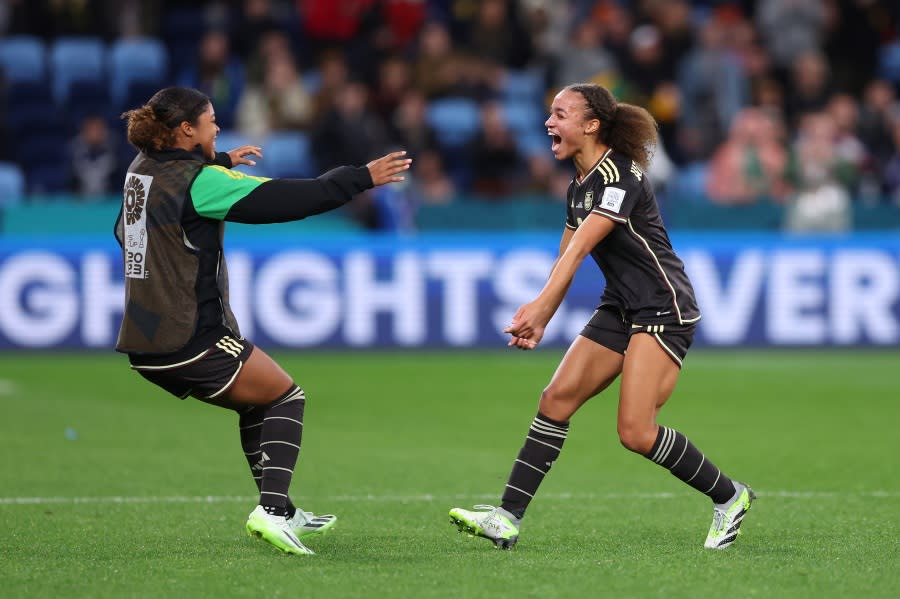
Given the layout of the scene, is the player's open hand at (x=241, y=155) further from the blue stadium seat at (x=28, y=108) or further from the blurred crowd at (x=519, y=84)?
the blue stadium seat at (x=28, y=108)

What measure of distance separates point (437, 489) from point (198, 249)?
8.94 feet

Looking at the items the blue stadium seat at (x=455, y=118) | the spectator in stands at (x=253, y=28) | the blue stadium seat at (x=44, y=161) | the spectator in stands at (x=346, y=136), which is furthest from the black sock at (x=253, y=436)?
the spectator in stands at (x=253, y=28)

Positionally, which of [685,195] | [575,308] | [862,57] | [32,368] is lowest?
[32,368]

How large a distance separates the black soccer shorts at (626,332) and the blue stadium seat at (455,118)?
41.8 ft

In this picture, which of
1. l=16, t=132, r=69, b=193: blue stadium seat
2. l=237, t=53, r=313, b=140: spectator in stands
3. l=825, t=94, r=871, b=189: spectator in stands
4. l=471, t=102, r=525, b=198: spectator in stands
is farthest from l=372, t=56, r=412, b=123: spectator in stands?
l=825, t=94, r=871, b=189: spectator in stands

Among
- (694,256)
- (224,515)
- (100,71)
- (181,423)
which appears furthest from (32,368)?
(224,515)

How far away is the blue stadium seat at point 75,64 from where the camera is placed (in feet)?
63.9

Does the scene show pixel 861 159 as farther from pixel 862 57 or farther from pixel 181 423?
pixel 181 423

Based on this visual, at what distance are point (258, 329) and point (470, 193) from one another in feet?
13.1

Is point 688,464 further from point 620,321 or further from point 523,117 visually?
point 523,117

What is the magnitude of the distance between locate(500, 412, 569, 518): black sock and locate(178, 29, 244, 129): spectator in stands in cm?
1257

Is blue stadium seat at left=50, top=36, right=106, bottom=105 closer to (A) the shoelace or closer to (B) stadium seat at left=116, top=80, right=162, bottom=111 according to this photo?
(B) stadium seat at left=116, top=80, right=162, bottom=111

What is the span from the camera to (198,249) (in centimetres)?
651

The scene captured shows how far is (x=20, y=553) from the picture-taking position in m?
6.58
